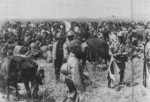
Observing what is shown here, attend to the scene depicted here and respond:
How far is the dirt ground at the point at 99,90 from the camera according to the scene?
4.82 meters

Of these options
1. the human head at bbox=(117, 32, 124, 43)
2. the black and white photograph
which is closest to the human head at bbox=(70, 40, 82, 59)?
the black and white photograph

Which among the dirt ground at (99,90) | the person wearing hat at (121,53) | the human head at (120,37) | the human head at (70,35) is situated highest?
the human head at (70,35)

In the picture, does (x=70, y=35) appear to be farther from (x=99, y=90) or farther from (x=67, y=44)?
(x=99, y=90)

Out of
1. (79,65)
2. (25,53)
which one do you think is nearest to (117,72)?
Answer: (79,65)

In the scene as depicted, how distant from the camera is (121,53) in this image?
16.4 ft

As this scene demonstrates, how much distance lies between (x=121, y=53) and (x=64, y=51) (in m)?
0.81

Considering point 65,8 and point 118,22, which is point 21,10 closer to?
point 65,8

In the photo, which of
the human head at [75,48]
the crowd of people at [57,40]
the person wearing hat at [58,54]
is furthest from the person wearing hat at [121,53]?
the person wearing hat at [58,54]

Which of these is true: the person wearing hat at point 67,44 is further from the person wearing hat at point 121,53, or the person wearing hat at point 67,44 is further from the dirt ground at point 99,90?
the person wearing hat at point 121,53

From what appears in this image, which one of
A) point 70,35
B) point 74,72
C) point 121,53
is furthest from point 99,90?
point 70,35

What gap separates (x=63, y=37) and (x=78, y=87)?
2.31ft

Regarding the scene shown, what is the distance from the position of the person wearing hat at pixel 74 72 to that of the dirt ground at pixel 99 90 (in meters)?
0.08

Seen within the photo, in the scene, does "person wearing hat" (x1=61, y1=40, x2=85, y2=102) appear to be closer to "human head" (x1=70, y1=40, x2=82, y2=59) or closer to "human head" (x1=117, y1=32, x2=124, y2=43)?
"human head" (x1=70, y1=40, x2=82, y2=59)

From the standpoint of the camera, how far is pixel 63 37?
15.8 feet
